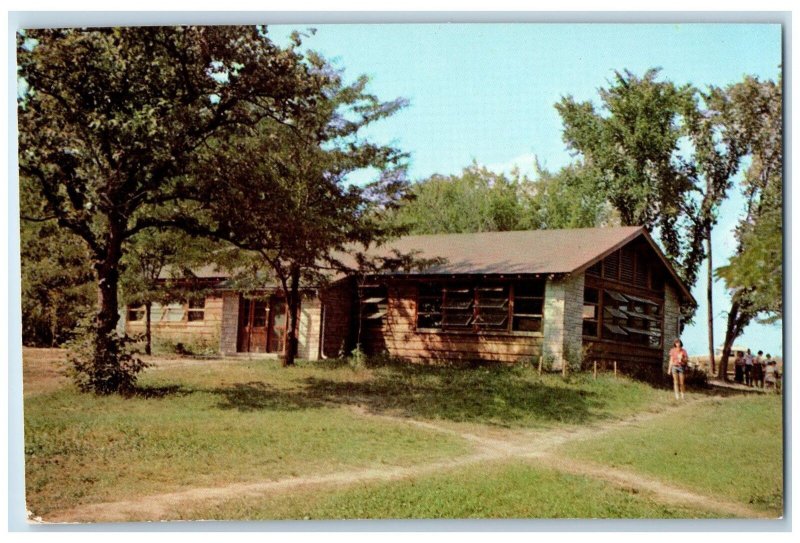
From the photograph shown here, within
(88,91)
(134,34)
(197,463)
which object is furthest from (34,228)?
(197,463)

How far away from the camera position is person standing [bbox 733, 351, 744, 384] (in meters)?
7.46

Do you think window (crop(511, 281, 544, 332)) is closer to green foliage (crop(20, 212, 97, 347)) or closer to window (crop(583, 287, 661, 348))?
window (crop(583, 287, 661, 348))

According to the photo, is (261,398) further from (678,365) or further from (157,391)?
(678,365)

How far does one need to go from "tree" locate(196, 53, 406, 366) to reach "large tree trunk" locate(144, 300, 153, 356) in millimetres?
1212

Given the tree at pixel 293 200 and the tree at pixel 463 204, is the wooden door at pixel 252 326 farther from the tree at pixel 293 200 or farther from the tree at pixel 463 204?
the tree at pixel 463 204

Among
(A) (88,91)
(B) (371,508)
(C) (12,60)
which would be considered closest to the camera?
(B) (371,508)

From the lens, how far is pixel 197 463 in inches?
296

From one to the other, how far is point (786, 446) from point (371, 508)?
4.34 metres

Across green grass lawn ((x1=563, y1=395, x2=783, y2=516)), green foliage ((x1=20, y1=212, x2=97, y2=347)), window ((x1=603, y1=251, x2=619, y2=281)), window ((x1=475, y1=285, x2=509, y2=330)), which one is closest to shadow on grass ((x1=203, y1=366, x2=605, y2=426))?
green grass lawn ((x1=563, y1=395, x2=783, y2=516))

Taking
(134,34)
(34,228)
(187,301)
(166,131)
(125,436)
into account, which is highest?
(134,34)

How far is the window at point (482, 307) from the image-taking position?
350 inches

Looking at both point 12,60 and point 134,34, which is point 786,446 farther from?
point 12,60

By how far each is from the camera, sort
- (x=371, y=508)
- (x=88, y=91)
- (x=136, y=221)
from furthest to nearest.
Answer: (x=136, y=221), (x=88, y=91), (x=371, y=508)

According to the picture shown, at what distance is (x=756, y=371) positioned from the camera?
24.6 ft
